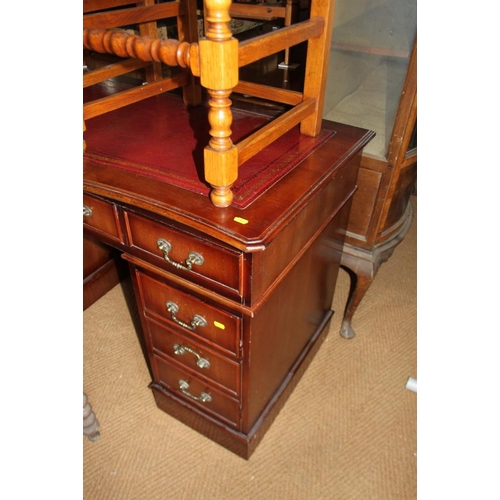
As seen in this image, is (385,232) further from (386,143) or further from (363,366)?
(363,366)

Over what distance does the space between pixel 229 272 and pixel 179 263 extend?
0.15 meters

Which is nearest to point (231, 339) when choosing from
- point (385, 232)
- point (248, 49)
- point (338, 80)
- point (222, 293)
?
point (222, 293)

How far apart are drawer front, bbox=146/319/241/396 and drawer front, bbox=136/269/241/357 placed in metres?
0.04

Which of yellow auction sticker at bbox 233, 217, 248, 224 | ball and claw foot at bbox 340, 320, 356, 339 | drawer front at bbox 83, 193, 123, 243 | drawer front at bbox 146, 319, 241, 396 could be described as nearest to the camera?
yellow auction sticker at bbox 233, 217, 248, 224

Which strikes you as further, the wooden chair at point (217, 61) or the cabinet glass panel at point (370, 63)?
the cabinet glass panel at point (370, 63)

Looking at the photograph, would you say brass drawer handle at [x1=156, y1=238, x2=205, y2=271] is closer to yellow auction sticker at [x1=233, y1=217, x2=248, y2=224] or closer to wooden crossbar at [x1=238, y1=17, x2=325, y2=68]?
yellow auction sticker at [x1=233, y1=217, x2=248, y2=224]

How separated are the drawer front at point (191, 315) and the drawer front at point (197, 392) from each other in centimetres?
22

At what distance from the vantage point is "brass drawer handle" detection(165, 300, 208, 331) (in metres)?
1.07

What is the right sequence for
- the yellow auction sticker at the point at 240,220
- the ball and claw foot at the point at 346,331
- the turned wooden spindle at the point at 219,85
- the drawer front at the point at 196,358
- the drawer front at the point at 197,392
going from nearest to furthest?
the turned wooden spindle at the point at 219,85
the yellow auction sticker at the point at 240,220
the drawer front at the point at 196,358
the drawer front at the point at 197,392
the ball and claw foot at the point at 346,331

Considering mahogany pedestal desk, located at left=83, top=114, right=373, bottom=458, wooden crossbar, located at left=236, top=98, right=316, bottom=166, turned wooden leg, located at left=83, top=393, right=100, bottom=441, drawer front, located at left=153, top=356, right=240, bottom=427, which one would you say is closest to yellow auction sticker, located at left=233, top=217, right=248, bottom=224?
mahogany pedestal desk, located at left=83, top=114, right=373, bottom=458

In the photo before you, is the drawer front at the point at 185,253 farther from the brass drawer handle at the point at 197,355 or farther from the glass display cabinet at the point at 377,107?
the glass display cabinet at the point at 377,107

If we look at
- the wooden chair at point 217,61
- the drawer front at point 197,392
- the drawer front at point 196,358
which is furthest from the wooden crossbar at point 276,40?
the drawer front at point 197,392

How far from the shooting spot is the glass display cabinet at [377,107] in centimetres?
125

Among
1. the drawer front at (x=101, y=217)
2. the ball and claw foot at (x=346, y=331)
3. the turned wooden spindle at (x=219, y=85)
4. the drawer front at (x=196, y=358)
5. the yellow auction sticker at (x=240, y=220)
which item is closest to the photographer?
the turned wooden spindle at (x=219, y=85)
